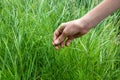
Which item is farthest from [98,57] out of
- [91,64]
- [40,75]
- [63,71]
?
[40,75]

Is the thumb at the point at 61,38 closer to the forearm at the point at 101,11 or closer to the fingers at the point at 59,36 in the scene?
the fingers at the point at 59,36

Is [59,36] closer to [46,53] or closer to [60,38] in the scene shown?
[60,38]

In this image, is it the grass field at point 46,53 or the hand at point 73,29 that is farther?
the grass field at point 46,53

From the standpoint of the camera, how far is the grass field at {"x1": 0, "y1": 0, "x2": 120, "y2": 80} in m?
1.92

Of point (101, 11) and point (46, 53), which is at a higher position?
point (101, 11)

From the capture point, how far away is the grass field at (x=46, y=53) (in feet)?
6.30

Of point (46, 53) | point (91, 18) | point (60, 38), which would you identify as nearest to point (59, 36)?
point (60, 38)

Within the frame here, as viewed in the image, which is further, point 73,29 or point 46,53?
point 46,53

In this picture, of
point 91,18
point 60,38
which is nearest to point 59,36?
point 60,38

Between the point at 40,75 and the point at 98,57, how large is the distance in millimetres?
428

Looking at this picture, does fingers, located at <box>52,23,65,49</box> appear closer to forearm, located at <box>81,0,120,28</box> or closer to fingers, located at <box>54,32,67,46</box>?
fingers, located at <box>54,32,67,46</box>

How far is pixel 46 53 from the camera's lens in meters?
2.06

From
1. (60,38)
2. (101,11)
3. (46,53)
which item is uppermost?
(101,11)

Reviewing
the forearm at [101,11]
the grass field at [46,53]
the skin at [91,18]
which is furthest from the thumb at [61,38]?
the grass field at [46,53]
